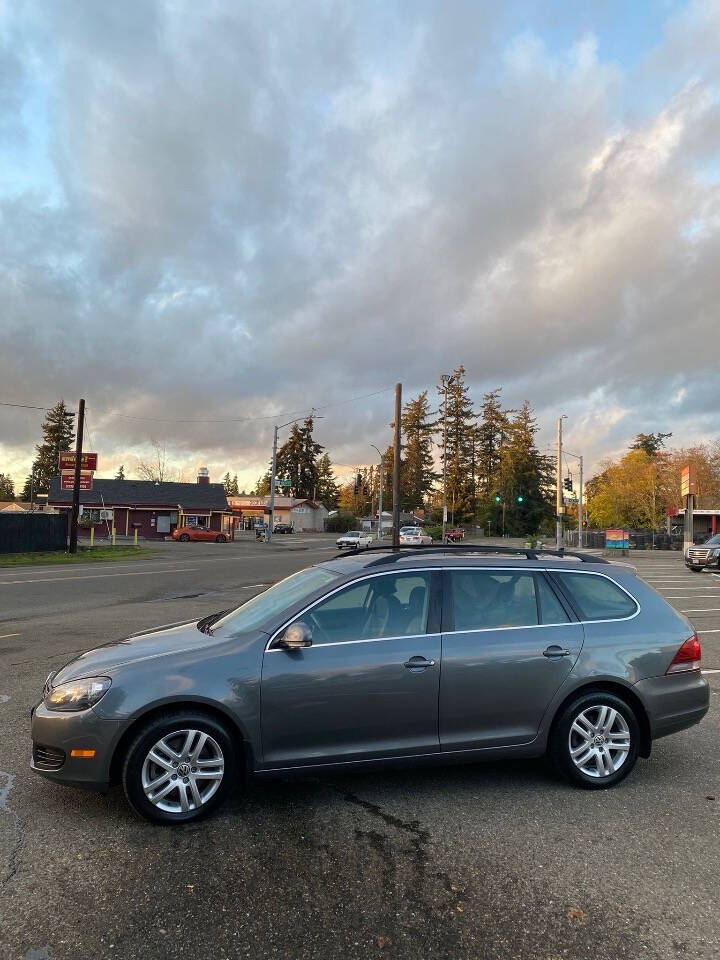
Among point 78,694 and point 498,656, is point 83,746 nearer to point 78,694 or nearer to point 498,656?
point 78,694

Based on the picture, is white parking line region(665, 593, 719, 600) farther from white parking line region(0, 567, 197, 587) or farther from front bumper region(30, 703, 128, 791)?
front bumper region(30, 703, 128, 791)

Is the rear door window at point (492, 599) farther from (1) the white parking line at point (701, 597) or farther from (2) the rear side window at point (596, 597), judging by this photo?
(1) the white parking line at point (701, 597)

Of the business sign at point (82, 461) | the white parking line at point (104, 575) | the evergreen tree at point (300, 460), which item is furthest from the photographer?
the evergreen tree at point (300, 460)

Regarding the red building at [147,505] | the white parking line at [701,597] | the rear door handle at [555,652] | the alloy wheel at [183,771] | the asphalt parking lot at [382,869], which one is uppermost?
the red building at [147,505]

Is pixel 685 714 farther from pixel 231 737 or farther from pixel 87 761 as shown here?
pixel 87 761

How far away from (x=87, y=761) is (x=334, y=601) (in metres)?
1.64

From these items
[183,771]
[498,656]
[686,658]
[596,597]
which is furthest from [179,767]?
[686,658]

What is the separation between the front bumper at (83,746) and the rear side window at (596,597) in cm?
299

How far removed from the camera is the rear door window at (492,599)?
443 cm

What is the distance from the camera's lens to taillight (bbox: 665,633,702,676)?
184 inches

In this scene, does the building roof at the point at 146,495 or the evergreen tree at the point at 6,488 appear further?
the evergreen tree at the point at 6,488

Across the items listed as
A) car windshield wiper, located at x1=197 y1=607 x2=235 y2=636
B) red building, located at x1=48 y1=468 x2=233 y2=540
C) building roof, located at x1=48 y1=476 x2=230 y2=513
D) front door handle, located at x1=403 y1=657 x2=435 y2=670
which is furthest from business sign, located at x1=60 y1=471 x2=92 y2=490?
front door handle, located at x1=403 y1=657 x2=435 y2=670

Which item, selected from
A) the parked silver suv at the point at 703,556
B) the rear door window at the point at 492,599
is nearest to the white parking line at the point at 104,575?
the rear door window at the point at 492,599

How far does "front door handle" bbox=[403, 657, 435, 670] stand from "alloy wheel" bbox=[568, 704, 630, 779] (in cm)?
109
